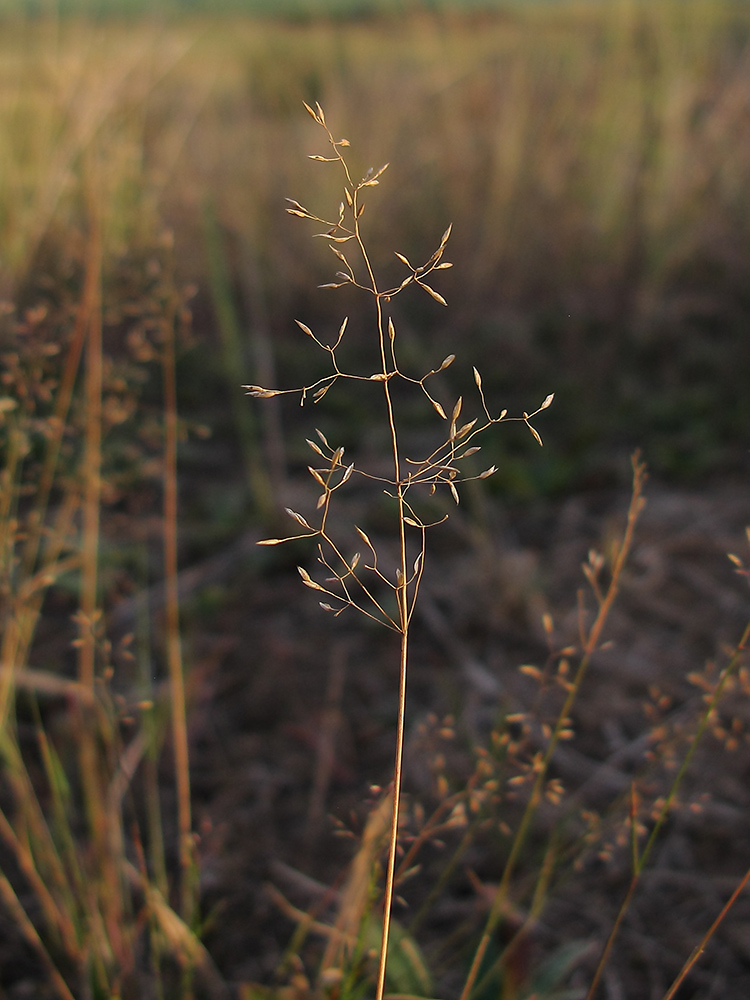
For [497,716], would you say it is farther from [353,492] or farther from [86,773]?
[353,492]

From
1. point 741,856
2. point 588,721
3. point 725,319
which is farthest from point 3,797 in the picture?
point 725,319

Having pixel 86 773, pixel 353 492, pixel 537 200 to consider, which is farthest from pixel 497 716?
pixel 537 200

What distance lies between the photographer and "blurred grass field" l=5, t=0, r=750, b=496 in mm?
2105

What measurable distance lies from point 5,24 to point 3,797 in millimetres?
6867

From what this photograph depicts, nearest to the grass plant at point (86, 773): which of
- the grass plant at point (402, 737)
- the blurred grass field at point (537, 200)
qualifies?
the grass plant at point (402, 737)

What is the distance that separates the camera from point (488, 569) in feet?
4.98

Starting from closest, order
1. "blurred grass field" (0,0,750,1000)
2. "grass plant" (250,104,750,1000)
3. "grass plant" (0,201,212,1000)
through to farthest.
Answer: "grass plant" (250,104,750,1000) < "grass plant" (0,201,212,1000) < "blurred grass field" (0,0,750,1000)

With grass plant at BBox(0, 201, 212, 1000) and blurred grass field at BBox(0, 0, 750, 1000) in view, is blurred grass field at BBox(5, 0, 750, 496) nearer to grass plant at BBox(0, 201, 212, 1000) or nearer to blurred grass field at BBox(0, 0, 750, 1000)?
blurred grass field at BBox(0, 0, 750, 1000)

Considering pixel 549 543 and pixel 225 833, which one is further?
pixel 549 543

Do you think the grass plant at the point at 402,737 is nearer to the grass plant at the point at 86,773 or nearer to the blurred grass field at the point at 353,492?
the blurred grass field at the point at 353,492

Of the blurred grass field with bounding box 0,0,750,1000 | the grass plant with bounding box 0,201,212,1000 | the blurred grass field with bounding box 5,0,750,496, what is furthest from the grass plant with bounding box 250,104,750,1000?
the blurred grass field with bounding box 5,0,750,496

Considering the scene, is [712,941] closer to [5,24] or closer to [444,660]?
[444,660]

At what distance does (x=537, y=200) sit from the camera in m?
2.80

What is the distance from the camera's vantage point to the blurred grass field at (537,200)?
211 cm
